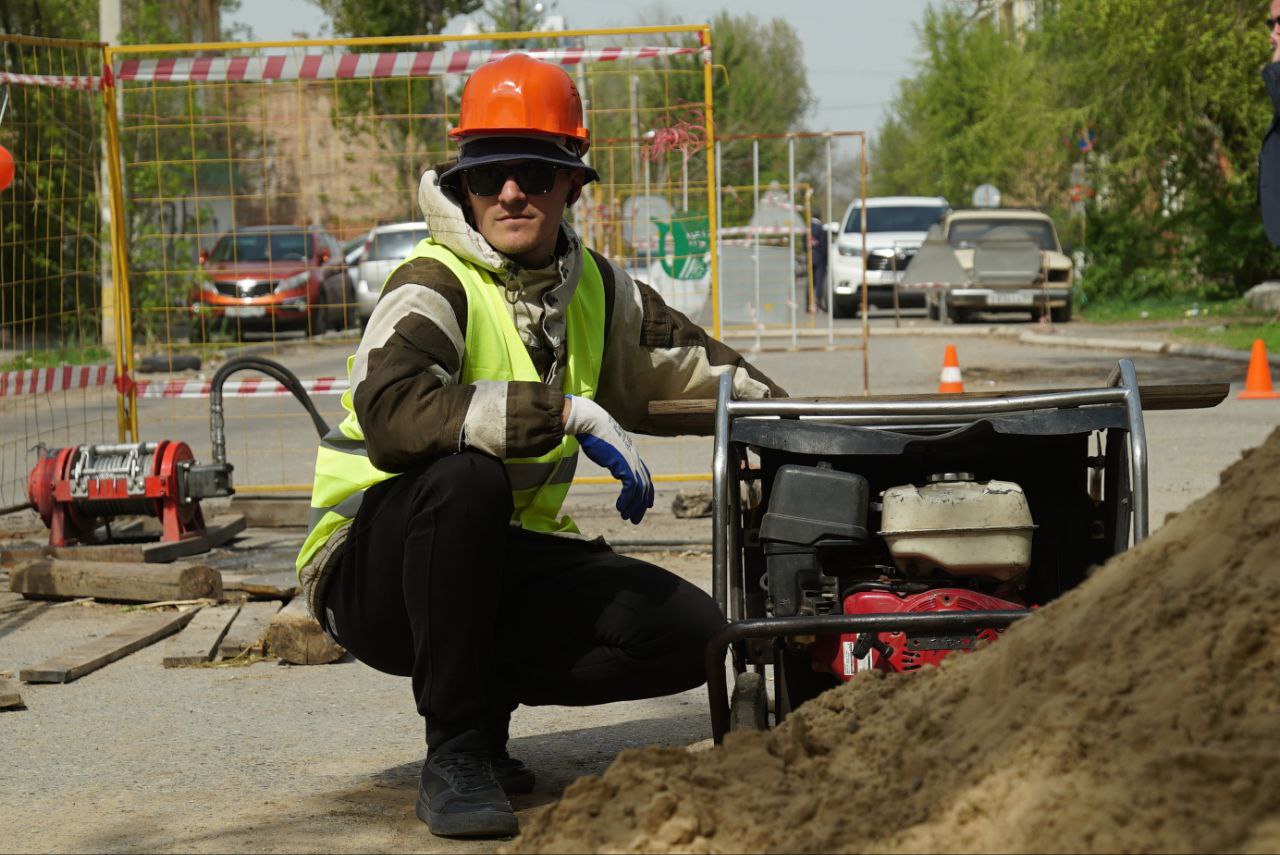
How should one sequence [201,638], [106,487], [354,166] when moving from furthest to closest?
[354,166], [106,487], [201,638]

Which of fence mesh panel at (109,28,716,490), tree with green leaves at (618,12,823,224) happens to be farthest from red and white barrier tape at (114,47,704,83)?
tree with green leaves at (618,12,823,224)

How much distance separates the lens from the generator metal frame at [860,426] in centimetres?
330

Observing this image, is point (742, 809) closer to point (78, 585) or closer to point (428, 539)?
point (428, 539)

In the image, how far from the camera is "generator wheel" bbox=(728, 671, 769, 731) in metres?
3.70

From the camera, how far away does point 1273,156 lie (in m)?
8.45

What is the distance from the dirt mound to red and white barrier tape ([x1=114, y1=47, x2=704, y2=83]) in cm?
598

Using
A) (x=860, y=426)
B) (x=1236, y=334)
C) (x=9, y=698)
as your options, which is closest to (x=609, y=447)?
(x=860, y=426)

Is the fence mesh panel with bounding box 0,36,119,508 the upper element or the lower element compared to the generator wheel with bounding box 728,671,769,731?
upper

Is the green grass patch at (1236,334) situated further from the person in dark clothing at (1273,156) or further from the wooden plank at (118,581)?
the wooden plank at (118,581)

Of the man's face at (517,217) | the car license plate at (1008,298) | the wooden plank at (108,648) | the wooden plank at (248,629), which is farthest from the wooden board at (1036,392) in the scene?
the car license plate at (1008,298)

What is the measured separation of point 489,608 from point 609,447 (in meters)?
0.44

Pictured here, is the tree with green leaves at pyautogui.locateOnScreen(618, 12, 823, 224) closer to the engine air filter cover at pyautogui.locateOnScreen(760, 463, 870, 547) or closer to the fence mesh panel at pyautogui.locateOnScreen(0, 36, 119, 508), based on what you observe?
the fence mesh panel at pyautogui.locateOnScreen(0, 36, 119, 508)

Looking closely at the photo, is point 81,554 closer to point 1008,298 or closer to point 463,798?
point 463,798

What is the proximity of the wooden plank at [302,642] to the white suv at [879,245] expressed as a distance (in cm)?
2158
